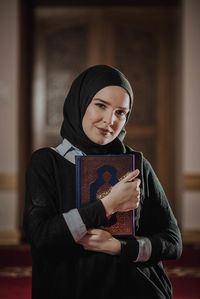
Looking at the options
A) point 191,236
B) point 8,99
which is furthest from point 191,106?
point 8,99

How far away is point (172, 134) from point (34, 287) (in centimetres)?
353

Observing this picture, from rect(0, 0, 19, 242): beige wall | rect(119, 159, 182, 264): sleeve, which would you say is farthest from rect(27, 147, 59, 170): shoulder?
rect(0, 0, 19, 242): beige wall

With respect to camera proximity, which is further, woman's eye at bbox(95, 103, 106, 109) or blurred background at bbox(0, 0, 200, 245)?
blurred background at bbox(0, 0, 200, 245)

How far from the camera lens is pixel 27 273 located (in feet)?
Result: 9.50

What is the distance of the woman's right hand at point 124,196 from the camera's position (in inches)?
39.2

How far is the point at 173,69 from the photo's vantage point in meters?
4.44

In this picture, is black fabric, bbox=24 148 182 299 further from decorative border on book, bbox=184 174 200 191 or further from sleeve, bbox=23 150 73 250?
decorative border on book, bbox=184 174 200 191

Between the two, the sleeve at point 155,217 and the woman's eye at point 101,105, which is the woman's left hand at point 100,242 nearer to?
the sleeve at point 155,217

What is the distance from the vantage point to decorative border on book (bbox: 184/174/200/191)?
4020 millimetres

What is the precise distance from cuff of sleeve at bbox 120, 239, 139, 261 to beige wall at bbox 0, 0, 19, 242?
9.89ft

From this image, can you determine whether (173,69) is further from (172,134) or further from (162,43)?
(172,134)

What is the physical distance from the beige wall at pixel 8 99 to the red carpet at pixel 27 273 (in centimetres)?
55

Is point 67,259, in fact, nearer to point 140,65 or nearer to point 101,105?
point 101,105

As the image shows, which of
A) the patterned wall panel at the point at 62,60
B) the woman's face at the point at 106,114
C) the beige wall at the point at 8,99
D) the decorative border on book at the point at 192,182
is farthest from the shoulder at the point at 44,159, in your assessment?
the patterned wall panel at the point at 62,60
